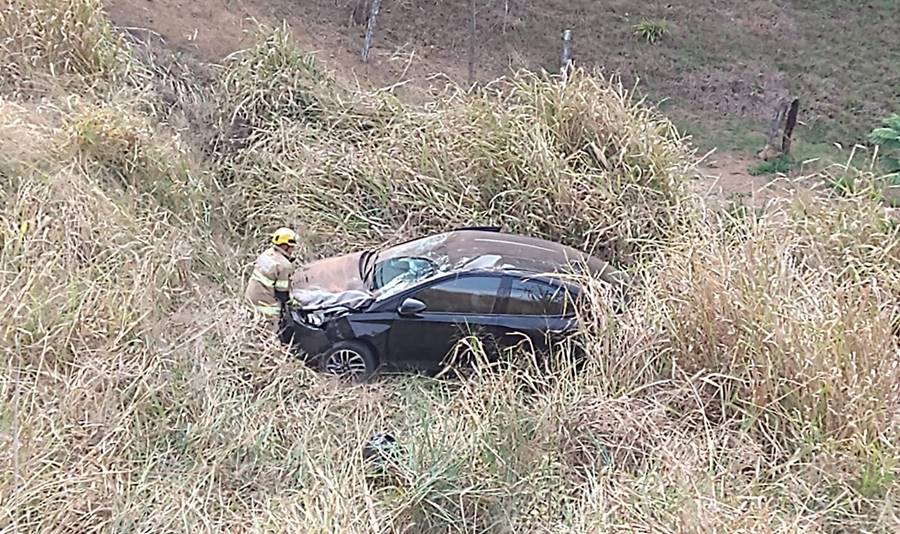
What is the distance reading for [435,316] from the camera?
7.15m

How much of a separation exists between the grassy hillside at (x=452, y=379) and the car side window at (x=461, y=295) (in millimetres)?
711

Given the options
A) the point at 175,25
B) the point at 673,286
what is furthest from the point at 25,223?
the point at 175,25

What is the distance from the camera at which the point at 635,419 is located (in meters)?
5.89

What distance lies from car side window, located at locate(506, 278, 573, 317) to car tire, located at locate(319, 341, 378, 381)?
1.32 meters

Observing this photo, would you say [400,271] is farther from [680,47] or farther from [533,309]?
[680,47]

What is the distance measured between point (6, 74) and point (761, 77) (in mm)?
17138

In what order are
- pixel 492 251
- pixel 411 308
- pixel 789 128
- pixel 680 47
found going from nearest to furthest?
pixel 411 308 → pixel 492 251 → pixel 789 128 → pixel 680 47

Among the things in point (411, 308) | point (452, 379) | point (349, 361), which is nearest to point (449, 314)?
point (411, 308)

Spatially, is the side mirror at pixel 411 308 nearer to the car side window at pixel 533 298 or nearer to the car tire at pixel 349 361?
the car tire at pixel 349 361

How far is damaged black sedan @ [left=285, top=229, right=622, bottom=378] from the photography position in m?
7.11

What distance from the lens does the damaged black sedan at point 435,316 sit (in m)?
7.11

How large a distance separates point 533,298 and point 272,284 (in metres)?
2.38

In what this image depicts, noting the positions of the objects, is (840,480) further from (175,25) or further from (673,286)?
(175,25)

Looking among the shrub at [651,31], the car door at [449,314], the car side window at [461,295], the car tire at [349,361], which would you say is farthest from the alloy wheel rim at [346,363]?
the shrub at [651,31]
